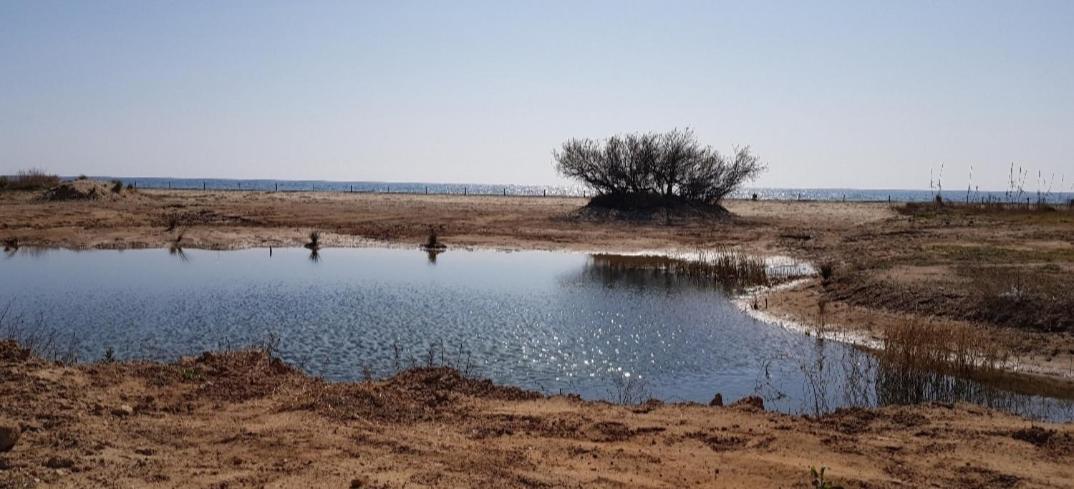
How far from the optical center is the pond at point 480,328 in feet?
42.2

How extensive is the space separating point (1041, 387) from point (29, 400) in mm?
14341

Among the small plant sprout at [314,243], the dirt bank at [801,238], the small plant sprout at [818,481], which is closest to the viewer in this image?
the small plant sprout at [818,481]

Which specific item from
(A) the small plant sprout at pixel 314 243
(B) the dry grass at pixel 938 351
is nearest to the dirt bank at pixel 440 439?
(B) the dry grass at pixel 938 351

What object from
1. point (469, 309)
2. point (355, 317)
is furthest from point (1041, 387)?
point (355, 317)

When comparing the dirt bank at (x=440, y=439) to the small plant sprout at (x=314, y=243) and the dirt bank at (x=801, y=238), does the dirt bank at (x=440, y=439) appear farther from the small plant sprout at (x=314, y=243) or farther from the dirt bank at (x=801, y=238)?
the small plant sprout at (x=314, y=243)

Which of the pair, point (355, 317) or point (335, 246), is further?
point (335, 246)

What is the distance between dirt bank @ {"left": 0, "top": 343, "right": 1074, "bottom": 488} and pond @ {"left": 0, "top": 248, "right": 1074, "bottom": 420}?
87.2 inches

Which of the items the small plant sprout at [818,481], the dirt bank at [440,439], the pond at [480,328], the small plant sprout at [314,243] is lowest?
the pond at [480,328]

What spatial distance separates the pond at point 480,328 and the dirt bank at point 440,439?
221 cm

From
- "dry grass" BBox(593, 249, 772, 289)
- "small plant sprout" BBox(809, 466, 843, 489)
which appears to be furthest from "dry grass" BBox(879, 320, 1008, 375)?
"dry grass" BBox(593, 249, 772, 289)

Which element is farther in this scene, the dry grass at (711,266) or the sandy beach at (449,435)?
the dry grass at (711,266)

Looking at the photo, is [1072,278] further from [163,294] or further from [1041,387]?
[163,294]

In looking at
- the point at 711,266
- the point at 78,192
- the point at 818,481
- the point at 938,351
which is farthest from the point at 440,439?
the point at 78,192

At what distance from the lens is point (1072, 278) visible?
60.6ft
